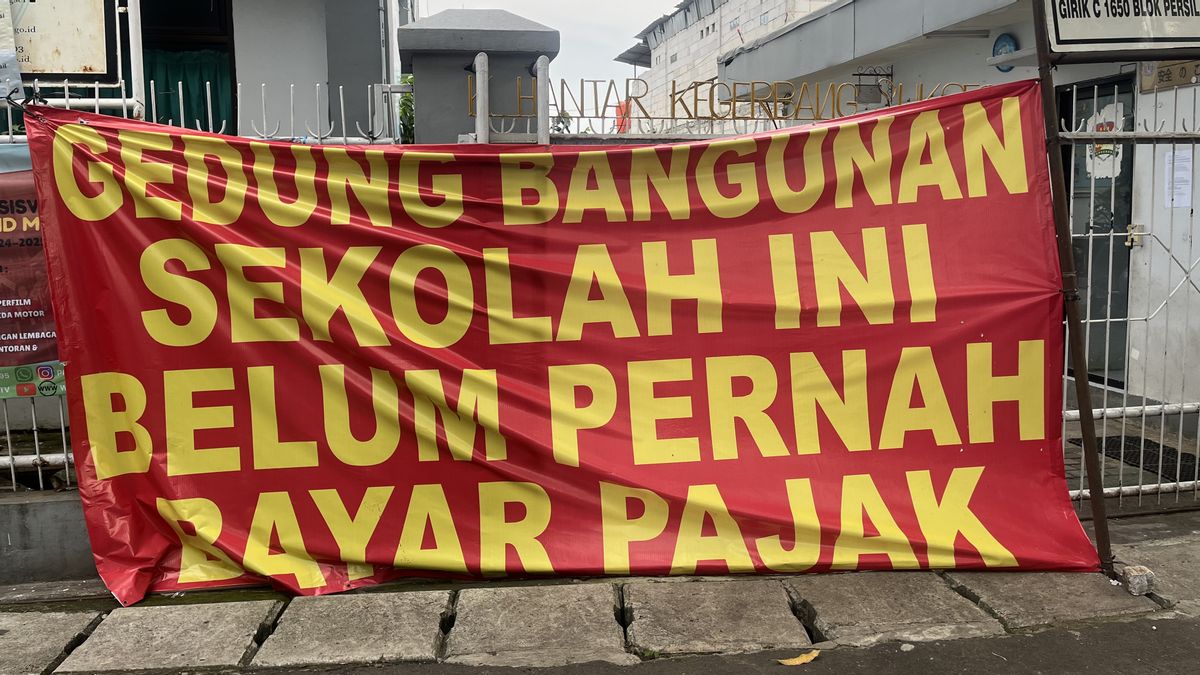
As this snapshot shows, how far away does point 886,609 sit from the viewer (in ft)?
12.3

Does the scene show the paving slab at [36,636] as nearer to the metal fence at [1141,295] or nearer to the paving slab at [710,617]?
the paving slab at [710,617]

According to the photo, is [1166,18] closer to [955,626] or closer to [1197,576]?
[1197,576]

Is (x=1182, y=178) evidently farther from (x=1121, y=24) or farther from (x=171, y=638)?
(x=171, y=638)

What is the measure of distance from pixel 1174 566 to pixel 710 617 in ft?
7.13

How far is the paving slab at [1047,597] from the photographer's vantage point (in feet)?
12.1

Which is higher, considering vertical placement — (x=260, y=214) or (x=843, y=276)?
(x=260, y=214)

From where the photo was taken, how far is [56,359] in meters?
4.33

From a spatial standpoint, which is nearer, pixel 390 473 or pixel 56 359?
pixel 390 473

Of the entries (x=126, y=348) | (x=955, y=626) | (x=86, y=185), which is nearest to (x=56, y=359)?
(x=126, y=348)

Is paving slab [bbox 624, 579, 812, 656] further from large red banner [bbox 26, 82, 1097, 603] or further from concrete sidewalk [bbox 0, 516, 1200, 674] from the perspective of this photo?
large red banner [bbox 26, 82, 1097, 603]

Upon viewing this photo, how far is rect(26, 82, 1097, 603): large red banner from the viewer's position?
13.1ft

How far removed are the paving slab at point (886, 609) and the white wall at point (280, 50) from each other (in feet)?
21.6

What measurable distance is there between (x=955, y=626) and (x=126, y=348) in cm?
357

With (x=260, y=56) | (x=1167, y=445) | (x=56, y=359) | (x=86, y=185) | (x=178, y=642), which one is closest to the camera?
(x=178, y=642)
